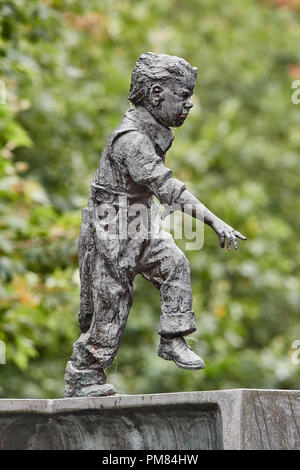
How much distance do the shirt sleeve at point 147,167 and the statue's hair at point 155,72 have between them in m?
0.23

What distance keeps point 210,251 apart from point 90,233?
677 cm

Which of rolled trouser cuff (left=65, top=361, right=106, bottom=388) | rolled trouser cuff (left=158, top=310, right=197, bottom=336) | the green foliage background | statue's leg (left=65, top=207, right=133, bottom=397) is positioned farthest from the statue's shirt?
the green foliage background

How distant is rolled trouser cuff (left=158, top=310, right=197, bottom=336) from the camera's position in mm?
4801

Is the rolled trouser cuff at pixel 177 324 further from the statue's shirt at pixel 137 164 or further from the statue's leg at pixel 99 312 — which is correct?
the statue's shirt at pixel 137 164

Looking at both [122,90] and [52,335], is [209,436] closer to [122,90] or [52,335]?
[52,335]

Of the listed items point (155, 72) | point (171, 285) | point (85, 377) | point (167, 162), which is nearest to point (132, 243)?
point (171, 285)

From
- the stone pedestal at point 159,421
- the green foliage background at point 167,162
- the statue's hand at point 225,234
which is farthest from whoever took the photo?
the green foliage background at point 167,162

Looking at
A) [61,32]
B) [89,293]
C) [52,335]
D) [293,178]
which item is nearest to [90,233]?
[89,293]

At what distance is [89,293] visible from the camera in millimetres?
4973

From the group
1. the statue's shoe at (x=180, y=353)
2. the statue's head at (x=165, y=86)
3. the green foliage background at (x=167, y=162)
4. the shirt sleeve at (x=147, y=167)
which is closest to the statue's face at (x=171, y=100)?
the statue's head at (x=165, y=86)

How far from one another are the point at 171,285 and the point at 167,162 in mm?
6107

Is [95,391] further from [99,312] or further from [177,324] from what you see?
[177,324]

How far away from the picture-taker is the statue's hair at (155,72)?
4.88 m

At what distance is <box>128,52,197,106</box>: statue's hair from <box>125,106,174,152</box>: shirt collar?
0.07 metres
